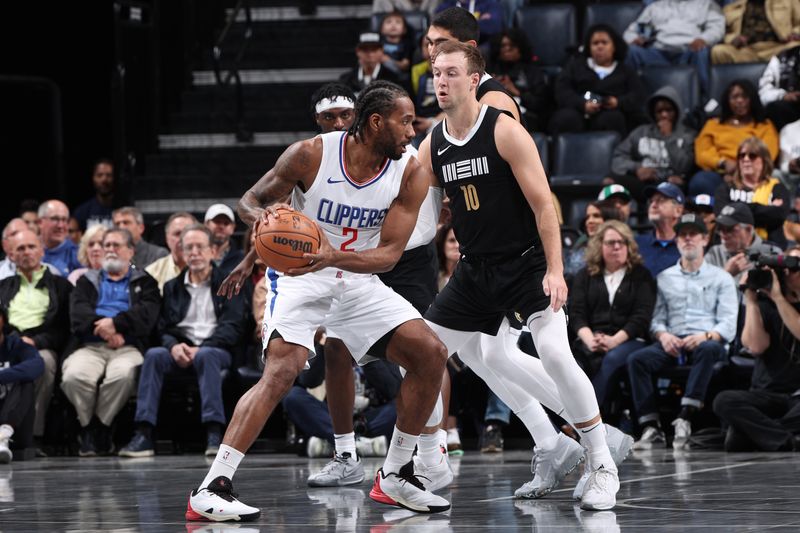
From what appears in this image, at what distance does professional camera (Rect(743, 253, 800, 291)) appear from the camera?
7.61 m

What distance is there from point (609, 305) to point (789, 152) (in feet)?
7.96

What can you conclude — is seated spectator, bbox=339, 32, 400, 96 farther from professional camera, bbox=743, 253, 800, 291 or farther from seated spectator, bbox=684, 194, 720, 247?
professional camera, bbox=743, 253, 800, 291

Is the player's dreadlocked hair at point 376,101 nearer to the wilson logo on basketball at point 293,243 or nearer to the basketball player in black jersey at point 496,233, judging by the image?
the basketball player in black jersey at point 496,233

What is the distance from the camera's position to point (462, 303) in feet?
17.8

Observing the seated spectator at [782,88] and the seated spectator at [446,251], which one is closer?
the seated spectator at [446,251]

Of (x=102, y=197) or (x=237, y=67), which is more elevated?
(x=237, y=67)

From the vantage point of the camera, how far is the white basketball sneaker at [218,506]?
4633mm

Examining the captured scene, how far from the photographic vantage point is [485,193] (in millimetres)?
5309

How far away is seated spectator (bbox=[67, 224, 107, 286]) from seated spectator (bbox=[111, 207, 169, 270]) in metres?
0.16

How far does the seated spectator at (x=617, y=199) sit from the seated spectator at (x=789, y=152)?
1.34m

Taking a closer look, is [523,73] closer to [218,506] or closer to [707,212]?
[707,212]

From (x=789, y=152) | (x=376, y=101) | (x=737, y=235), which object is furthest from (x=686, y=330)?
(x=376, y=101)

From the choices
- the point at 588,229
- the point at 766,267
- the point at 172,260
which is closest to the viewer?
the point at 766,267

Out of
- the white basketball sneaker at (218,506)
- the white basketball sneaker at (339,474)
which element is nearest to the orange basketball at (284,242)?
the white basketball sneaker at (218,506)
